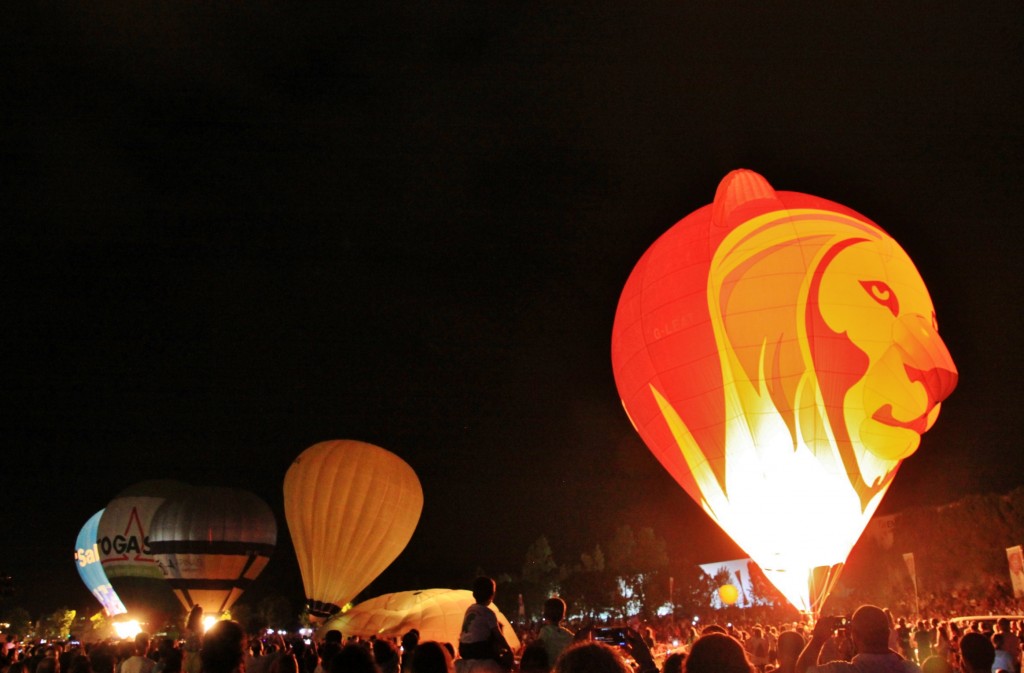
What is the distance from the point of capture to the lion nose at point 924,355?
561 inches

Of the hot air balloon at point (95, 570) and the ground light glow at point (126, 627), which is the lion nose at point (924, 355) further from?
the hot air balloon at point (95, 570)

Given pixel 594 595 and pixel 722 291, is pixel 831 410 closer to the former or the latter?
pixel 722 291

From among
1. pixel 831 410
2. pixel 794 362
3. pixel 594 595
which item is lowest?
pixel 594 595

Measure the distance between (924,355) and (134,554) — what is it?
3447 cm

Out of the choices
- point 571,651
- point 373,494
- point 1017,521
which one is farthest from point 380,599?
point 1017,521

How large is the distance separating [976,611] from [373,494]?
17.2m

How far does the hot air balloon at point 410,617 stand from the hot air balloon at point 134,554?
19381mm

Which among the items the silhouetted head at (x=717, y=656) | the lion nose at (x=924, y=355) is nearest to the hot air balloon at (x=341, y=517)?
the lion nose at (x=924, y=355)

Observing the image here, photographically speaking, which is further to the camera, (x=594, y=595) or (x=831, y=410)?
(x=594, y=595)

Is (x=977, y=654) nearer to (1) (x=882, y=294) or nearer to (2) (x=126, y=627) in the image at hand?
(1) (x=882, y=294)

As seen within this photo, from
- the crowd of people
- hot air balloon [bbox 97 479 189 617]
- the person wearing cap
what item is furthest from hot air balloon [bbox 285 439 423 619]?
the person wearing cap

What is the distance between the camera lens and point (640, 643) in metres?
5.49

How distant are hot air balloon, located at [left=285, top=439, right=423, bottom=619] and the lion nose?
1605 cm

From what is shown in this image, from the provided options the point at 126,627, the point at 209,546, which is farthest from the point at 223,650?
the point at 126,627
